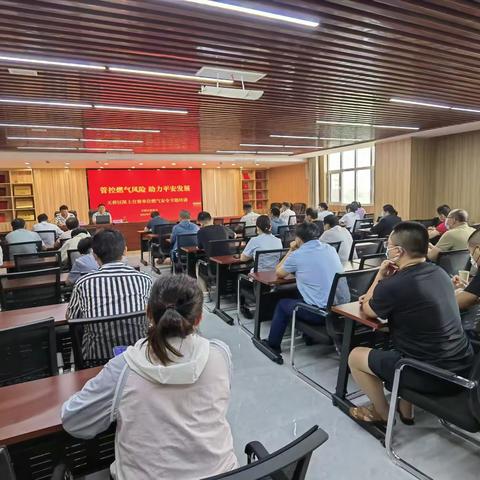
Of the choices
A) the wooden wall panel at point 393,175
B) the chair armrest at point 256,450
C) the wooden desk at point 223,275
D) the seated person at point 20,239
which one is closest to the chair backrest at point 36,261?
the seated person at point 20,239

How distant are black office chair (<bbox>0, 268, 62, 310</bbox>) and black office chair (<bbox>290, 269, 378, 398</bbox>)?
210cm

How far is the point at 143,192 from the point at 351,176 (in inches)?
286

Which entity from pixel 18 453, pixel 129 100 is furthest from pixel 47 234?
pixel 18 453

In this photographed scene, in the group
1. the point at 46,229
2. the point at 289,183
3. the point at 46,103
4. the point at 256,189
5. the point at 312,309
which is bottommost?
the point at 312,309

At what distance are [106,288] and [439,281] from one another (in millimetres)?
1812

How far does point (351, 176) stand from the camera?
1208 cm

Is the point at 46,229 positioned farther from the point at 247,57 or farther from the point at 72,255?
the point at 247,57

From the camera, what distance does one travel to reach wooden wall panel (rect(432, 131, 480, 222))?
8.58 meters

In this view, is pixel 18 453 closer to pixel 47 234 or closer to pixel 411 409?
pixel 411 409

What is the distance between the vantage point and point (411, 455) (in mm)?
2057

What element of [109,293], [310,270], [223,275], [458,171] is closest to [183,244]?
[223,275]

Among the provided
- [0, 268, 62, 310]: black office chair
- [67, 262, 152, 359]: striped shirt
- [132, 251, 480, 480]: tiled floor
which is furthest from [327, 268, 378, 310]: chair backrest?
[0, 268, 62, 310]: black office chair

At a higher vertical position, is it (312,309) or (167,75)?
(167,75)

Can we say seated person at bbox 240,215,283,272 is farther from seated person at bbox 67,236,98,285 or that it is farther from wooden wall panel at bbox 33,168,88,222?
wooden wall panel at bbox 33,168,88,222
